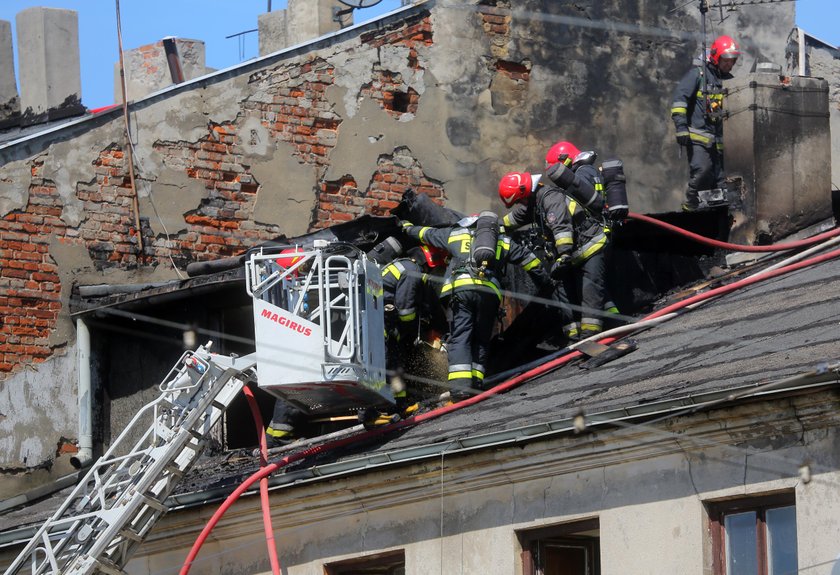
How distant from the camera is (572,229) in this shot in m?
17.3

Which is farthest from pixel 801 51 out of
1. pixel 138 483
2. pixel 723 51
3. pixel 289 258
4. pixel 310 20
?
pixel 138 483

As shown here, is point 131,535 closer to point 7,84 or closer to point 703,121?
point 7,84

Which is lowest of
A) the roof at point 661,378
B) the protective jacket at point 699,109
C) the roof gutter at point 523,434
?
the roof gutter at point 523,434

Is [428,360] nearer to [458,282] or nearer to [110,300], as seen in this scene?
[458,282]

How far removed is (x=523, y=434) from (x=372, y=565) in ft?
6.66

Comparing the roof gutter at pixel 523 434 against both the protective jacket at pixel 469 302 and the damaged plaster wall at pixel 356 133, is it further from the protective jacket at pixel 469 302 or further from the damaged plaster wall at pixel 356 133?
the damaged plaster wall at pixel 356 133

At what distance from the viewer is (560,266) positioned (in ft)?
56.4

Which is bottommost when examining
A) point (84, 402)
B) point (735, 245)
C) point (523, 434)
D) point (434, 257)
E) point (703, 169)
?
point (523, 434)

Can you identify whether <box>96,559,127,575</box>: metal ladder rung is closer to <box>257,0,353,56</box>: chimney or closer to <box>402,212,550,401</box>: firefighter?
<box>402,212,550,401</box>: firefighter

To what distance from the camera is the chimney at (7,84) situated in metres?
20.6

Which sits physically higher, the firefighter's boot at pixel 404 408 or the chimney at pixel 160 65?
the chimney at pixel 160 65

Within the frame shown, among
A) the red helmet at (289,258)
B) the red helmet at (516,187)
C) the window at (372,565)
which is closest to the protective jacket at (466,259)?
the red helmet at (516,187)

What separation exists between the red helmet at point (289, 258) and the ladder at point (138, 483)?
904mm

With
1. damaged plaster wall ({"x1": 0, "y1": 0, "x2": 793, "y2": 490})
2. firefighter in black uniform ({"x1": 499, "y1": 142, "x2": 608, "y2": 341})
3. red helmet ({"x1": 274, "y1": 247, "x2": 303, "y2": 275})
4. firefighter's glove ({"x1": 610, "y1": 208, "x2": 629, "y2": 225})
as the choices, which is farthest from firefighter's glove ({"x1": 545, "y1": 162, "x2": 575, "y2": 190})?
damaged plaster wall ({"x1": 0, "y1": 0, "x2": 793, "y2": 490})
